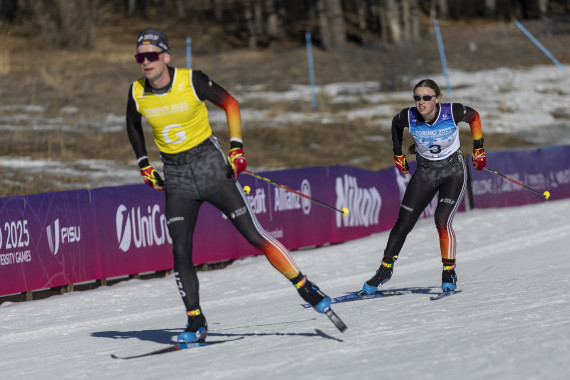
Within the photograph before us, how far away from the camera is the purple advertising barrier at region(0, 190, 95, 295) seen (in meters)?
11.0

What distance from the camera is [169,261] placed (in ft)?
42.6

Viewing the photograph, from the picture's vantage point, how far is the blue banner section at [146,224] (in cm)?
1120

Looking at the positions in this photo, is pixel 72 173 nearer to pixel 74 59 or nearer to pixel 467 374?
pixel 74 59

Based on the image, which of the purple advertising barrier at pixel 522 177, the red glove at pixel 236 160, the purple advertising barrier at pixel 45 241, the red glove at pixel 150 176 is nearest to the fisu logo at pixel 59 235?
the purple advertising barrier at pixel 45 241

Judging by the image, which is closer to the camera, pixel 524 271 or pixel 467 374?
pixel 467 374

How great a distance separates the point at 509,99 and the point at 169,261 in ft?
79.2

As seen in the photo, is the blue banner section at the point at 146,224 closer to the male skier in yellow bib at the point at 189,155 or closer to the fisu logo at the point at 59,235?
the fisu logo at the point at 59,235

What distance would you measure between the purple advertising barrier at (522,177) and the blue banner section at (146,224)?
0.28 metres

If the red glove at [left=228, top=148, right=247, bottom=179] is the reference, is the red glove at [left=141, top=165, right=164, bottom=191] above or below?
below

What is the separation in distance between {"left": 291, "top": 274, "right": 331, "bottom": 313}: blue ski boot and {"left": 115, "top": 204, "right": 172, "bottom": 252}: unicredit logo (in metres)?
6.41

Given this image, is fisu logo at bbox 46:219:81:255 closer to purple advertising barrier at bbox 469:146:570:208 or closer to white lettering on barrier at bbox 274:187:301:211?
white lettering on barrier at bbox 274:187:301:211

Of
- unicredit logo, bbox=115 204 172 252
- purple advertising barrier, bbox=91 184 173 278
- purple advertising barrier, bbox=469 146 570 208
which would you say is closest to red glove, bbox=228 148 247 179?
purple advertising barrier, bbox=91 184 173 278

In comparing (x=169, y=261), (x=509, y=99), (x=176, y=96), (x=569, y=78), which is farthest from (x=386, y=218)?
(x=569, y=78)

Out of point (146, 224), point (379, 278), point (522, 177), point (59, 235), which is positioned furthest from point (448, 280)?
point (522, 177)
